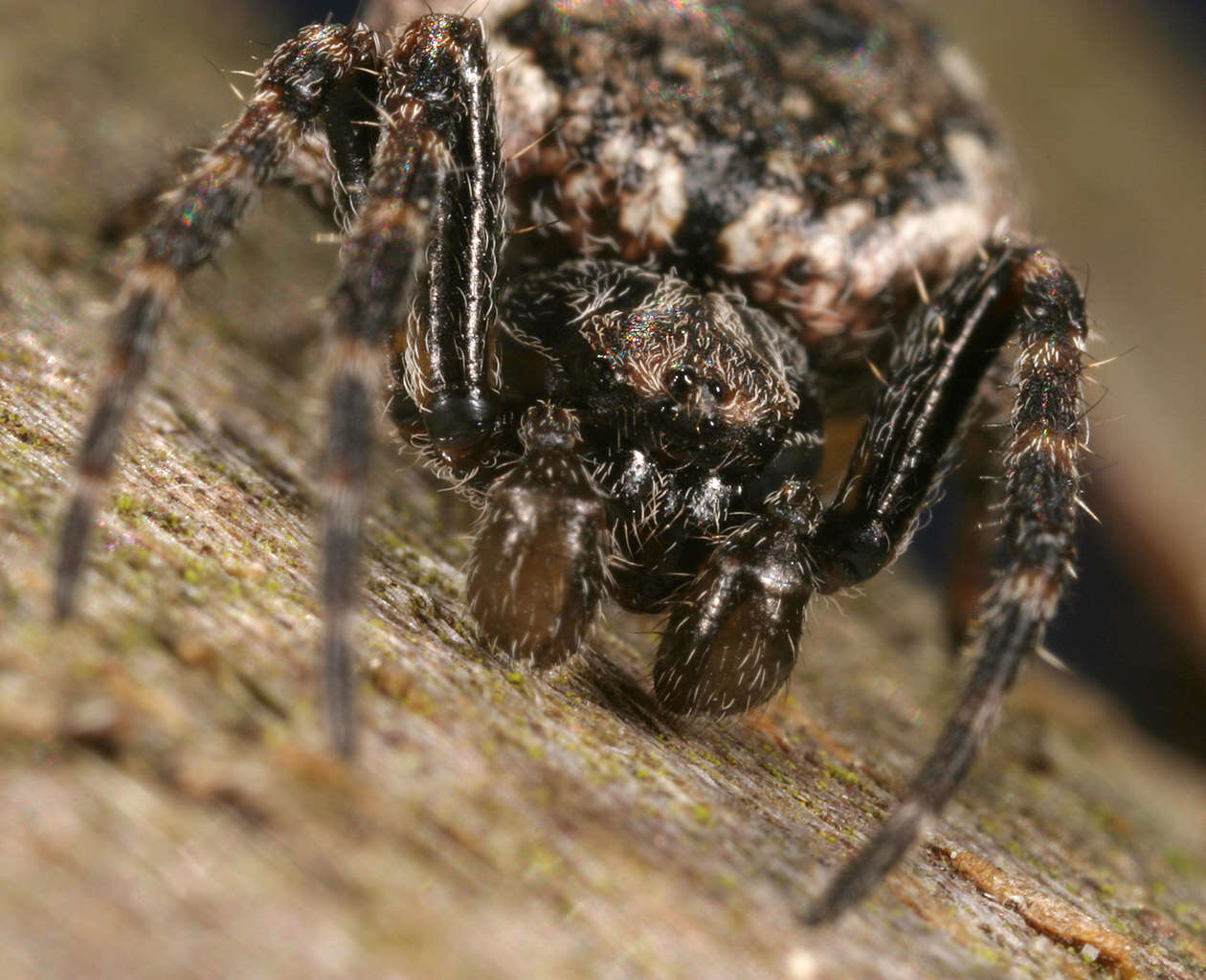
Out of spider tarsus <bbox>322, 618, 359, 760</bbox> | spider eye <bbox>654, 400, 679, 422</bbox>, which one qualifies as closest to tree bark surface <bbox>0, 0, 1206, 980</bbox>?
spider tarsus <bbox>322, 618, 359, 760</bbox>

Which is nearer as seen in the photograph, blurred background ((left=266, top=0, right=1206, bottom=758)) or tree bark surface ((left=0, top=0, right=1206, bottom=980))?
tree bark surface ((left=0, top=0, right=1206, bottom=980))

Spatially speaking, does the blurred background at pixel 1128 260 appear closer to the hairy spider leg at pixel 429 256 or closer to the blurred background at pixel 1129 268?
the blurred background at pixel 1129 268

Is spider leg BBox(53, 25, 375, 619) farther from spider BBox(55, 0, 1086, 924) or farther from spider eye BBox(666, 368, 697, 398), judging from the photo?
spider eye BBox(666, 368, 697, 398)

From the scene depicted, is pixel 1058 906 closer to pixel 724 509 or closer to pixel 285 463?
pixel 724 509

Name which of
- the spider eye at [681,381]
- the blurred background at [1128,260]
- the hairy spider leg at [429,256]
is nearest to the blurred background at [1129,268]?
the blurred background at [1128,260]

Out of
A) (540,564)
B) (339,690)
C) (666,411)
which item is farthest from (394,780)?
(666,411)

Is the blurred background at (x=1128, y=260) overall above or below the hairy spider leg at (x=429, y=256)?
above

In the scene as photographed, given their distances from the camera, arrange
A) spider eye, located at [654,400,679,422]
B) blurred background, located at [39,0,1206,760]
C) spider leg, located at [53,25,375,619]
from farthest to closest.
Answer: blurred background, located at [39,0,1206,760], spider eye, located at [654,400,679,422], spider leg, located at [53,25,375,619]
